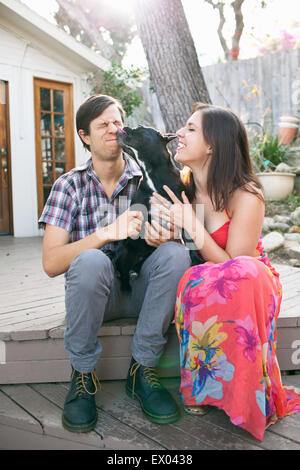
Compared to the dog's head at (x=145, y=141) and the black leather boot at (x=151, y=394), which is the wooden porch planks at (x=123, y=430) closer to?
the black leather boot at (x=151, y=394)

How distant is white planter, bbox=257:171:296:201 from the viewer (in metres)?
5.18

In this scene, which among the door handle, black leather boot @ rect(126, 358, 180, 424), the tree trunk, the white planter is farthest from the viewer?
the door handle

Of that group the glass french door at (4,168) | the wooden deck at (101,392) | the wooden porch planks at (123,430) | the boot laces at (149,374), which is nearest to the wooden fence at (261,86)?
the glass french door at (4,168)

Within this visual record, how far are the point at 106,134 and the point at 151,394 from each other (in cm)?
109

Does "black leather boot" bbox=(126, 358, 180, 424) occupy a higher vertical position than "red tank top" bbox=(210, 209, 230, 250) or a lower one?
lower

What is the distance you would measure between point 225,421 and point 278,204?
409cm

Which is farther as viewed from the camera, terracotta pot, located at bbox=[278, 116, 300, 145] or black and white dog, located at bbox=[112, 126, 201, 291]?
terracotta pot, located at bbox=[278, 116, 300, 145]

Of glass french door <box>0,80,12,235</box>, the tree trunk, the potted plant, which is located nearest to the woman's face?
the tree trunk

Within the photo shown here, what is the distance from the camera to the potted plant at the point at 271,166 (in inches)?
205

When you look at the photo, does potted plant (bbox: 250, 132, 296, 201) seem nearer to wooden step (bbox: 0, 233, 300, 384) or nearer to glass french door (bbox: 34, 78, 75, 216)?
glass french door (bbox: 34, 78, 75, 216)

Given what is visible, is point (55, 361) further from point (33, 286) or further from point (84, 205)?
point (33, 286)

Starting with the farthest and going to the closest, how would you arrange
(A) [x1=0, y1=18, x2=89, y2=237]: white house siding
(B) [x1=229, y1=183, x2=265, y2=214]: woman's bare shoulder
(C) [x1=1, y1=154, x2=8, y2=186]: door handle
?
(C) [x1=1, y1=154, x2=8, y2=186]: door handle < (A) [x1=0, y1=18, x2=89, y2=237]: white house siding < (B) [x1=229, y1=183, x2=265, y2=214]: woman's bare shoulder

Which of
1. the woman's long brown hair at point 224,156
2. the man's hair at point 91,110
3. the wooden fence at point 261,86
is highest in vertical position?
the wooden fence at point 261,86

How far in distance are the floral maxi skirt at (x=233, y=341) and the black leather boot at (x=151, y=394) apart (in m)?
0.08
